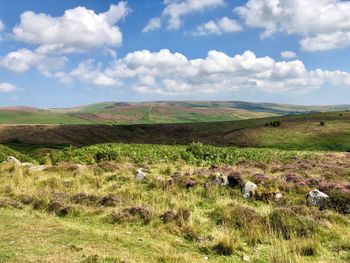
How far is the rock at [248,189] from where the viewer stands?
19750 mm

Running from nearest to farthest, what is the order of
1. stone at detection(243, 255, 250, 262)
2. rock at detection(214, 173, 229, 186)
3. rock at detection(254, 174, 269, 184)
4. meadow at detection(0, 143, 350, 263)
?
1. stone at detection(243, 255, 250, 262)
2. meadow at detection(0, 143, 350, 263)
3. rock at detection(254, 174, 269, 184)
4. rock at detection(214, 173, 229, 186)

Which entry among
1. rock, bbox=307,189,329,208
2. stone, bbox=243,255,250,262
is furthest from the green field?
rock, bbox=307,189,329,208

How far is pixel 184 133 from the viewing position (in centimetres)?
12606

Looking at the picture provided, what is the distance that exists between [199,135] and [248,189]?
9791cm

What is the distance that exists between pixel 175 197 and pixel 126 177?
6714 millimetres

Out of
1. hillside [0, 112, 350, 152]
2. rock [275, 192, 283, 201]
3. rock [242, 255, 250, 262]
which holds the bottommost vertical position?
hillside [0, 112, 350, 152]

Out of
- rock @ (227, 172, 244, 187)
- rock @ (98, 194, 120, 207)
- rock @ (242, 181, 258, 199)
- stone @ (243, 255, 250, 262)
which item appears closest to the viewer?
stone @ (243, 255, 250, 262)

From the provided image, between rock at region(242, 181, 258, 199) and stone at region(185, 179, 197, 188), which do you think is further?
stone at region(185, 179, 197, 188)

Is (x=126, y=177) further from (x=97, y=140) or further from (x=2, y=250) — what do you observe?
(x=97, y=140)

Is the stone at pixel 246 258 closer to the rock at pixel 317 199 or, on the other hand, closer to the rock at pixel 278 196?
the rock at pixel 317 199

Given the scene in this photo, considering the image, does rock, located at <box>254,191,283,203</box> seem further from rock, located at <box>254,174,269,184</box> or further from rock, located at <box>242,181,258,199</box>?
rock, located at <box>254,174,269,184</box>

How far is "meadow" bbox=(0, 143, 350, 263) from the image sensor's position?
37.6ft

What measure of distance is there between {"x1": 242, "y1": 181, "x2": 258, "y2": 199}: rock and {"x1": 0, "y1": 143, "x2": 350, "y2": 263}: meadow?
289 mm

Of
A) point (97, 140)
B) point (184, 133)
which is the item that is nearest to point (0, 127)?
point (97, 140)
